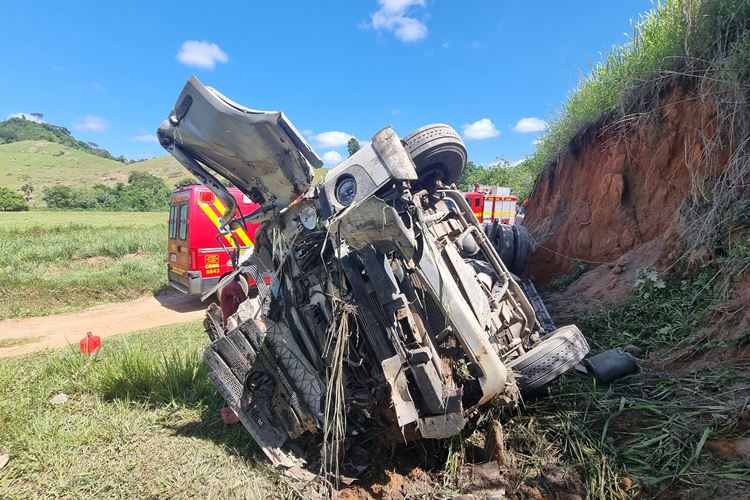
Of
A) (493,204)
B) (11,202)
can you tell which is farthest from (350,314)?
(11,202)

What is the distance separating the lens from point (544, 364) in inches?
103

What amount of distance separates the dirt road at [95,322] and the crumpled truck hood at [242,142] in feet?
15.3

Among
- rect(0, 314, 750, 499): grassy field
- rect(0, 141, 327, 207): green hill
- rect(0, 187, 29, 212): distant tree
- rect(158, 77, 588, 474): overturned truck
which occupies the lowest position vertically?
rect(0, 314, 750, 499): grassy field

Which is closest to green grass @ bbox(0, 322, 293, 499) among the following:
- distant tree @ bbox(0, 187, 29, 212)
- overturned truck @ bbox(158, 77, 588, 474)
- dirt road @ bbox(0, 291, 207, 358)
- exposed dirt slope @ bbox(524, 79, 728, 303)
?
overturned truck @ bbox(158, 77, 588, 474)

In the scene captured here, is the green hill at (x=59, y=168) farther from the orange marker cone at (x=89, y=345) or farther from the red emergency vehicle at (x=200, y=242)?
the orange marker cone at (x=89, y=345)

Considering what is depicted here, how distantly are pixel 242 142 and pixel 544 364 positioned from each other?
253cm

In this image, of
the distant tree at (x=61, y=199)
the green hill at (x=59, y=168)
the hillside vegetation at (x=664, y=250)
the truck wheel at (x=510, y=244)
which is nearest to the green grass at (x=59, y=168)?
the green hill at (x=59, y=168)

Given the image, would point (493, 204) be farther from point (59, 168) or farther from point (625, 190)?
point (59, 168)

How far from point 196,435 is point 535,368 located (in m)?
2.57

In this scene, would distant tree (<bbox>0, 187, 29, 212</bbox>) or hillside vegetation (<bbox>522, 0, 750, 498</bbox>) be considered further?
distant tree (<bbox>0, 187, 29, 212</bbox>)

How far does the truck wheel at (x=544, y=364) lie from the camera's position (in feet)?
8.55

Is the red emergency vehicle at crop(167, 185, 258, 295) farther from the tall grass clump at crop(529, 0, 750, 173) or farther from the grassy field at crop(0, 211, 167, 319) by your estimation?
the tall grass clump at crop(529, 0, 750, 173)

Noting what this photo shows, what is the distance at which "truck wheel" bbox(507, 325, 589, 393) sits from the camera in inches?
103

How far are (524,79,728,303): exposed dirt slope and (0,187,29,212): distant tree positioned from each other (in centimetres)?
3869
